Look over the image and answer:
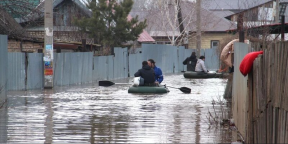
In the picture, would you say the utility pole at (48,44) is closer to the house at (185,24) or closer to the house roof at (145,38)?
the house at (185,24)

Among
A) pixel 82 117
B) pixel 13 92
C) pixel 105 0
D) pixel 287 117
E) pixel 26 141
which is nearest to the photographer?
pixel 287 117

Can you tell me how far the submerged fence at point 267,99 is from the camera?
7.74 m

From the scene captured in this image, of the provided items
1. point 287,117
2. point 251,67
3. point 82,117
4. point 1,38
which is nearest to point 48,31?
point 1,38

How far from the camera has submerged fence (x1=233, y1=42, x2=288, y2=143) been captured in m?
7.74

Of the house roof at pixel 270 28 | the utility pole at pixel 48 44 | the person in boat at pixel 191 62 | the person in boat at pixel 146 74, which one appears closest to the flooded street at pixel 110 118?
the person in boat at pixel 146 74

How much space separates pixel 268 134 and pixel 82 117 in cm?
732

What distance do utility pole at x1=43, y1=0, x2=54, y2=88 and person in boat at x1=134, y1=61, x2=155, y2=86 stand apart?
15.5ft

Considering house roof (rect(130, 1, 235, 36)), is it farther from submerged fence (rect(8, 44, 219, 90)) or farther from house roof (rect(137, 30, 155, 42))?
submerged fence (rect(8, 44, 219, 90))

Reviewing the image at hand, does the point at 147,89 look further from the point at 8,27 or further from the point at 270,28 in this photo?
the point at 8,27

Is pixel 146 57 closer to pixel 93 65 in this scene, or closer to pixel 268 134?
pixel 93 65

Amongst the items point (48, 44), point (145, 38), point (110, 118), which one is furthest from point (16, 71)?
point (145, 38)

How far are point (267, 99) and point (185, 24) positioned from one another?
50.6 m

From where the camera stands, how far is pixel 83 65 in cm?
3119

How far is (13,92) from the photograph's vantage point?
2380cm
